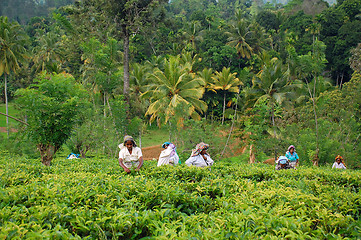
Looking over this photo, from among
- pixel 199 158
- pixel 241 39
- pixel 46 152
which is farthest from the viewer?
pixel 241 39

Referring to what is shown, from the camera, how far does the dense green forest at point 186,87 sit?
424 inches

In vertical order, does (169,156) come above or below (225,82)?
below

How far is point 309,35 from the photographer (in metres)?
31.0

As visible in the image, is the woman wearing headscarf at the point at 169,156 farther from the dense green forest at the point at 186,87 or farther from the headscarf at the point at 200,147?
the dense green forest at the point at 186,87

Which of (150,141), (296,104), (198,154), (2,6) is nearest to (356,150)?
(198,154)

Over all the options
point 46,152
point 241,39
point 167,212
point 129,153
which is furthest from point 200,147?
point 241,39

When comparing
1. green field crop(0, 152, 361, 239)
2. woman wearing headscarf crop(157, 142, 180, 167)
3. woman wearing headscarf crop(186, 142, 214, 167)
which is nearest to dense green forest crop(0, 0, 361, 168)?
woman wearing headscarf crop(157, 142, 180, 167)

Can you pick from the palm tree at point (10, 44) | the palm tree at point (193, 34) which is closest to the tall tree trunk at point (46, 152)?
the palm tree at point (10, 44)

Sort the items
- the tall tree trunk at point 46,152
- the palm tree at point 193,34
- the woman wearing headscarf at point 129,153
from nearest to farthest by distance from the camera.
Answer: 1. the woman wearing headscarf at point 129,153
2. the tall tree trunk at point 46,152
3. the palm tree at point 193,34

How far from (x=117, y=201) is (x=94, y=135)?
11815 millimetres

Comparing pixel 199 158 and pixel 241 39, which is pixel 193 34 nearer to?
pixel 241 39

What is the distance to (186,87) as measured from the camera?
20766mm

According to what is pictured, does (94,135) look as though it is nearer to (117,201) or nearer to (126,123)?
(126,123)

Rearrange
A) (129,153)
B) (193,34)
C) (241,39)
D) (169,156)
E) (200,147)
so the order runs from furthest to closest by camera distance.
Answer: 1. (193,34)
2. (241,39)
3. (169,156)
4. (200,147)
5. (129,153)
